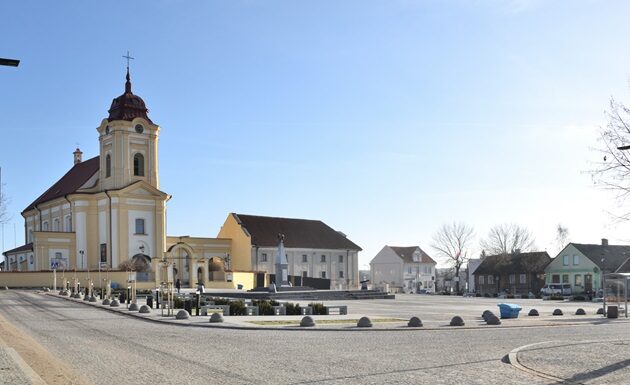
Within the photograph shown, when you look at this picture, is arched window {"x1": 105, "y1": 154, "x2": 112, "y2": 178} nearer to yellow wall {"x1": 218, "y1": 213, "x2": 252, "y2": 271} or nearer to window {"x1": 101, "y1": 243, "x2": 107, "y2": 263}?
window {"x1": 101, "y1": 243, "x2": 107, "y2": 263}

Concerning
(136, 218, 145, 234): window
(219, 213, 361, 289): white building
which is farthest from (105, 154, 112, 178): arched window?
(219, 213, 361, 289): white building

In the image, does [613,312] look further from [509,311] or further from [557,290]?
[557,290]

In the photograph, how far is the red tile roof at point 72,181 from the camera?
7962 cm

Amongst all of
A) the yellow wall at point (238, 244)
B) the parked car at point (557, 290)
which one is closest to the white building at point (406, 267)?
the yellow wall at point (238, 244)

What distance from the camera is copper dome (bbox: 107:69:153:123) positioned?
75.2 meters

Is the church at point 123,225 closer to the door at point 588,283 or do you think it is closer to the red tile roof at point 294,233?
the red tile roof at point 294,233

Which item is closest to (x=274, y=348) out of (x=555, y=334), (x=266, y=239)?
(x=555, y=334)

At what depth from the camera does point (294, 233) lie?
304ft

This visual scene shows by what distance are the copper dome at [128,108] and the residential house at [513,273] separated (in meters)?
47.8

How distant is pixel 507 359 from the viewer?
1520 centimetres

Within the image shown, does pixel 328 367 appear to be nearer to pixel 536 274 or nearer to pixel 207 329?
pixel 207 329

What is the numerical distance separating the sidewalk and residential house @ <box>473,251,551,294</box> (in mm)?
73882

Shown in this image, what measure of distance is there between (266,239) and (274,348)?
69.0 metres

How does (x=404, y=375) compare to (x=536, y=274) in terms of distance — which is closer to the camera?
(x=404, y=375)
